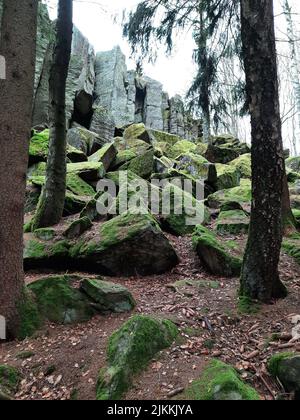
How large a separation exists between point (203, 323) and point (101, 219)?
4.36 metres

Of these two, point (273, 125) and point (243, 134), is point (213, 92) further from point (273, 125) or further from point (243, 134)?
point (243, 134)

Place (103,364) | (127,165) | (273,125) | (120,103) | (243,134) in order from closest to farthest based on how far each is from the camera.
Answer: (103,364) < (273,125) < (127,165) < (120,103) < (243,134)

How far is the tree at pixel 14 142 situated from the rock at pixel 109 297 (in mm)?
961

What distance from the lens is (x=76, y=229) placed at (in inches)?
289

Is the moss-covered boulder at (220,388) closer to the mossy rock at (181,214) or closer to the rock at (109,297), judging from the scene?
the rock at (109,297)

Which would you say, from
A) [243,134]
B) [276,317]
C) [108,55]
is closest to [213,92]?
[276,317]

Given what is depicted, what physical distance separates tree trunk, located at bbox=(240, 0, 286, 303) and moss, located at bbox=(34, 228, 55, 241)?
13.4 feet

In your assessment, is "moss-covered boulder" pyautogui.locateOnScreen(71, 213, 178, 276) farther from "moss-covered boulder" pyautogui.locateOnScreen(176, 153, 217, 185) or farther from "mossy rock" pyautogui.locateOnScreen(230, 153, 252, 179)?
"mossy rock" pyautogui.locateOnScreen(230, 153, 252, 179)

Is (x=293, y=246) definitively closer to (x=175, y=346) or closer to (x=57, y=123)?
(x=175, y=346)

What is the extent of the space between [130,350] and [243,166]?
516 inches

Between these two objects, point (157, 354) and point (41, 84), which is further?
point (41, 84)

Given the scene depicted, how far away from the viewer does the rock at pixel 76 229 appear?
7.28 m

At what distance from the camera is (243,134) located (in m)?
43.8

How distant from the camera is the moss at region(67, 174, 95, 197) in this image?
33.4 feet
